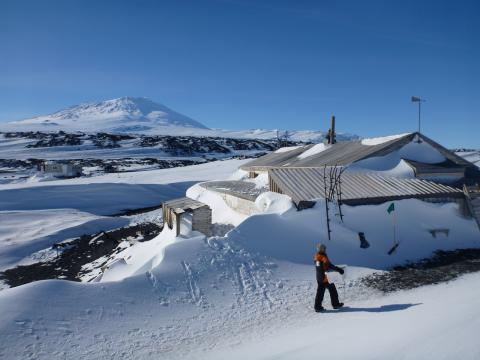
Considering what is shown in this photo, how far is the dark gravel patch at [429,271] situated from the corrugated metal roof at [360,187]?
261 centimetres

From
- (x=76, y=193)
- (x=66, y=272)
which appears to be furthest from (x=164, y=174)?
(x=66, y=272)

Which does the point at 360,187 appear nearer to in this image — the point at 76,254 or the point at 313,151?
the point at 313,151

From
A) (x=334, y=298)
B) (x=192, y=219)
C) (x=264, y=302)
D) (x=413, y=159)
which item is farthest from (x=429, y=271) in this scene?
(x=192, y=219)

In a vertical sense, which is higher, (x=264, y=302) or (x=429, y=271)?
(x=429, y=271)

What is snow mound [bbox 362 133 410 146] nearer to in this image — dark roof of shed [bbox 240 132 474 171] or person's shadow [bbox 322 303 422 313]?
dark roof of shed [bbox 240 132 474 171]

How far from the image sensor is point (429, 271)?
35.1ft

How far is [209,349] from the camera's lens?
686cm

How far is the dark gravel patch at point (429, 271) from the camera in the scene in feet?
32.0

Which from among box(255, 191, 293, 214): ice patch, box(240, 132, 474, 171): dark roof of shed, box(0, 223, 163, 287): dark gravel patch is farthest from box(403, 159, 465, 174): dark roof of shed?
box(0, 223, 163, 287): dark gravel patch

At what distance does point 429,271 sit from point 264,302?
5004mm

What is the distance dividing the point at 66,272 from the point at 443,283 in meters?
13.5

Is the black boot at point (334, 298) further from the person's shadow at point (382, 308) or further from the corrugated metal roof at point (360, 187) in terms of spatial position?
the corrugated metal roof at point (360, 187)

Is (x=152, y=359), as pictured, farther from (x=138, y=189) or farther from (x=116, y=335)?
(x=138, y=189)

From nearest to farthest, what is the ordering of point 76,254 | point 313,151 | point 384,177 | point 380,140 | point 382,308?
point 382,308 → point 384,177 → point 76,254 → point 380,140 → point 313,151
